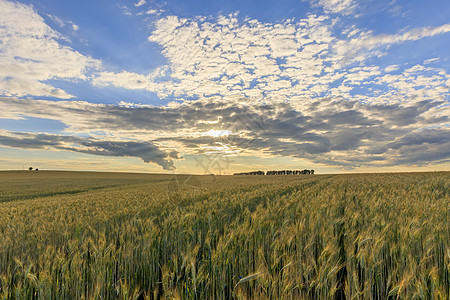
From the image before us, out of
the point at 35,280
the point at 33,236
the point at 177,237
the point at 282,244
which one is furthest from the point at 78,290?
the point at 33,236

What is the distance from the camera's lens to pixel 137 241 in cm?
313

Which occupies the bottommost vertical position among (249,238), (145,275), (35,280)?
(145,275)

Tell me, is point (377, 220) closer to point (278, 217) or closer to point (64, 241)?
point (278, 217)

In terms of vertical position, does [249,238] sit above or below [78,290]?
above

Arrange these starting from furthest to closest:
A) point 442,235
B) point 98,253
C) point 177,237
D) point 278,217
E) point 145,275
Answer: point 278,217 < point 177,237 < point 442,235 < point 145,275 < point 98,253

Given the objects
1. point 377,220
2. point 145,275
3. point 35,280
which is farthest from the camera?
point 377,220

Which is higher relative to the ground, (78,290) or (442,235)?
(442,235)

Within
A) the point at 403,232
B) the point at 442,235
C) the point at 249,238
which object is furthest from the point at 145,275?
the point at 442,235

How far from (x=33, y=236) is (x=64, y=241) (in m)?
0.71

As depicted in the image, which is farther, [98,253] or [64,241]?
[64,241]

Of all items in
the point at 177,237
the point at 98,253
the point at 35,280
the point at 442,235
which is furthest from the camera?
the point at 177,237

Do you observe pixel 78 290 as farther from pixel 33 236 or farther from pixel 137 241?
pixel 33 236

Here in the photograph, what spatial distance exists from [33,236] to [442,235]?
19.2ft

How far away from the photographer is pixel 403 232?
3072 mm
